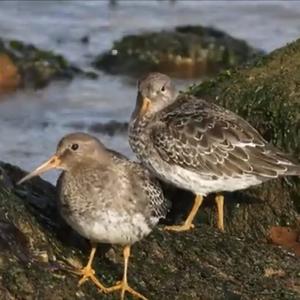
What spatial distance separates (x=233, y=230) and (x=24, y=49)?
7627 mm

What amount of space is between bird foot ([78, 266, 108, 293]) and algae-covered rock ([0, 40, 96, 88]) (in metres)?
8.31

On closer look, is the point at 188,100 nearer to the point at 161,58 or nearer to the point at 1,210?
the point at 1,210

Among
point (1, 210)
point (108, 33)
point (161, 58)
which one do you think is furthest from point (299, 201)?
point (108, 33)

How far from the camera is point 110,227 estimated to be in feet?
20.3

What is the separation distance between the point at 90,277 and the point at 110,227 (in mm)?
291

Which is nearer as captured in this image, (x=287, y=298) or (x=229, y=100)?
(x=287, y=298)

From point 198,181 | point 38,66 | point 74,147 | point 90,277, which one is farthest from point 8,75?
point 90,277

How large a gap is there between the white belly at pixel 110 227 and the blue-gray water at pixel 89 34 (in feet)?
16.5

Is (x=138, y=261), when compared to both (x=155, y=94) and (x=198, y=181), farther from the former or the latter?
(x=155, y=94)

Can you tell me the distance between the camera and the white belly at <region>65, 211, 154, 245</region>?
20.2ft

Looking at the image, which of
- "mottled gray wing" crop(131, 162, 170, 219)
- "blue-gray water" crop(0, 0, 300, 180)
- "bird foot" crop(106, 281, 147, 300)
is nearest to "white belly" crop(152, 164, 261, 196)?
"mottled gray wing" crop(131, 162, 170, 219)

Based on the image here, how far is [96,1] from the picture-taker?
1822 centimetres

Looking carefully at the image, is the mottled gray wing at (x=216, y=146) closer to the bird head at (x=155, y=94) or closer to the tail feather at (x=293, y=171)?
the tail feather at (x=293, y=171)

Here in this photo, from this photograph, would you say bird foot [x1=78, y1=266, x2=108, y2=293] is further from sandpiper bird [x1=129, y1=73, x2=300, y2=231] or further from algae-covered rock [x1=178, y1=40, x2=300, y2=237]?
algae-covered rock [x1=178, y1=40, x2=300, y2=237]
